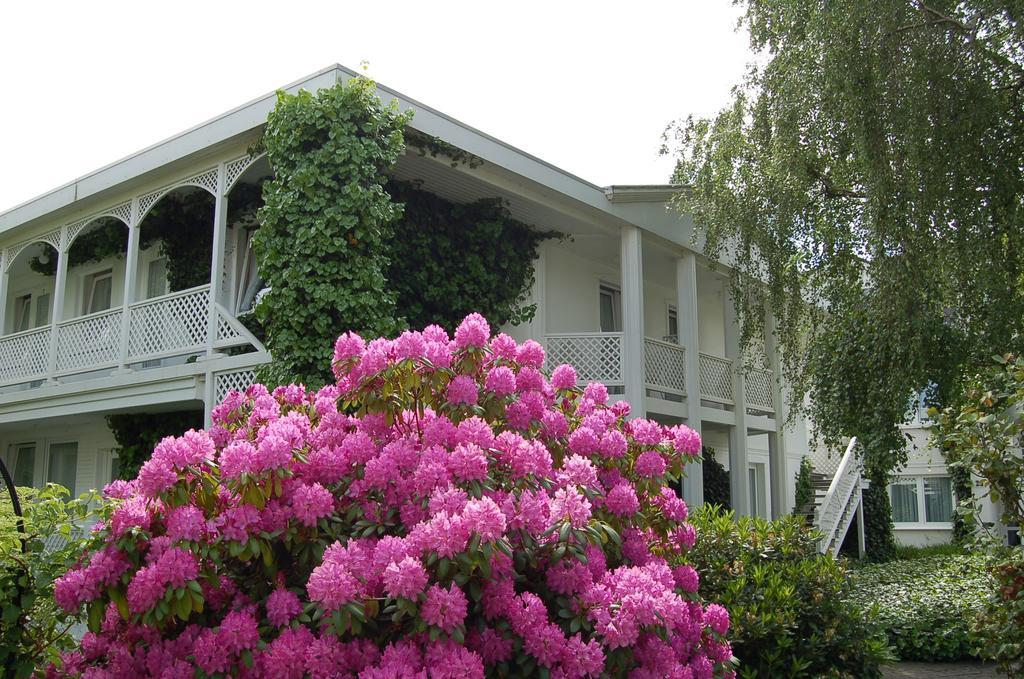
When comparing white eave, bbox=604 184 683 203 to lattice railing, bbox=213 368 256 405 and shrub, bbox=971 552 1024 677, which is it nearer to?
lattice railing, bbox=213 368 256 405

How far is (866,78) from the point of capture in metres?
10.1

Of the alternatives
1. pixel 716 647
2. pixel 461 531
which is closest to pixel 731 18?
pixel 716 647

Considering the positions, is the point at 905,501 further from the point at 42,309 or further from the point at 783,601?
the point at 42,309

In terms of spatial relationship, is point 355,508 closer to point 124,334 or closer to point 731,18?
point 124,334

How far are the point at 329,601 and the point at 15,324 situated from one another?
1862 centimetres

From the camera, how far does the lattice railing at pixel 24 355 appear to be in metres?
14.4

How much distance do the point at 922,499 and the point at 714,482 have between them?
12996 millimetres

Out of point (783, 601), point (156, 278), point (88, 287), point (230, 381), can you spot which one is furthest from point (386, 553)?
point (88, 287)

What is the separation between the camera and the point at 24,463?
712 inches

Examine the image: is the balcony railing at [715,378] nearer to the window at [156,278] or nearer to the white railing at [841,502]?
the white railing at [841,502]

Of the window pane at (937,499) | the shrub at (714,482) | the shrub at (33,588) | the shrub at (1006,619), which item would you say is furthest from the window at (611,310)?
the window pane at (937,499)

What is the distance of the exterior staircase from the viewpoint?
1842 cm

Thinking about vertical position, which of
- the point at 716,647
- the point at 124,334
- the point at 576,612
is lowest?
the point at 716,647

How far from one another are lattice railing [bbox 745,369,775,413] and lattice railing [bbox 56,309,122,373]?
11178mm
